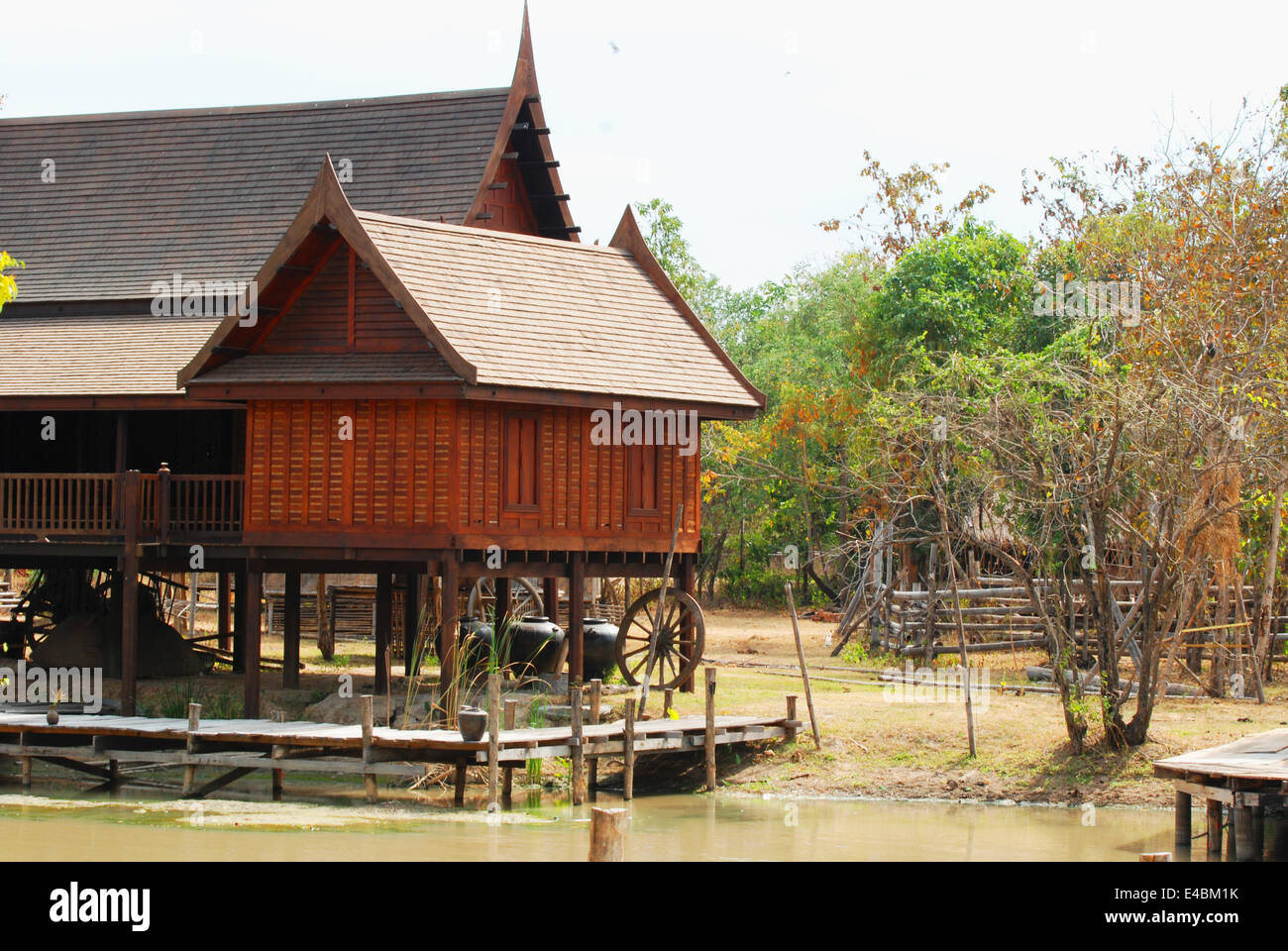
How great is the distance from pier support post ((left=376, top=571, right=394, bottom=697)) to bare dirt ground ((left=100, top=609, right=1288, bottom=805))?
1.55 ft

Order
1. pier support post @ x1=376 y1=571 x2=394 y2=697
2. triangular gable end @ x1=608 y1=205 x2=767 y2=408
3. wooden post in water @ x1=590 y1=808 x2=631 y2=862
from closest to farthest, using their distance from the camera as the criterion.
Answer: wooden post in water @ x1=590 y1=808 x2=631 y2=862 → pier support post @ x1=376 y1=571 x2=394 y2=697 → triangular gable end @ x1=608 y1=205 x2=767 y2=408

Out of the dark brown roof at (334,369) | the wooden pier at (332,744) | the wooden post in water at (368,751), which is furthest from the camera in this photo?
the dark brown roof at (334,369)

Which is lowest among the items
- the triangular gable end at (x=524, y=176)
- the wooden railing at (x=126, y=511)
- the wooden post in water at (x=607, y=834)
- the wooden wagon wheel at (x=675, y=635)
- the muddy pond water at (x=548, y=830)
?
the muddy pond water at (x=548, y=830)

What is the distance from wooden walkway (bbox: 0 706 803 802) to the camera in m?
19.6

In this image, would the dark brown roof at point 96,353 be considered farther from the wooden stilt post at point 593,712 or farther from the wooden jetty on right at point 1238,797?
the wooden jetty on right at point 1238,797

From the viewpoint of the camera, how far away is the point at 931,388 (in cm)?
2914

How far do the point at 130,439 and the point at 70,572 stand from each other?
10.1 ft

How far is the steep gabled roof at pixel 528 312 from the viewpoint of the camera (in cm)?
2178

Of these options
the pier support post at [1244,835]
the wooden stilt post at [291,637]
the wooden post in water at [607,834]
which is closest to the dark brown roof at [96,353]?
the wooden stilt post at [291,637]

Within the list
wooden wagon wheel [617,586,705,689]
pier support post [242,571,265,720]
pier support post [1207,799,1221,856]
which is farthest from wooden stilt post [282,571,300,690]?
pier support post [1207,799,1221,856]

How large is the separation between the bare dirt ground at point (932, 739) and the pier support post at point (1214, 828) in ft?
8.43

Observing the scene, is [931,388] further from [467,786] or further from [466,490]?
[467,786]

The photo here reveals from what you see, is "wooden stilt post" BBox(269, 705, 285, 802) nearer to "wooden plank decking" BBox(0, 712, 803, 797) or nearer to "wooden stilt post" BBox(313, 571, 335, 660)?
"wooden plank decking" BBox(0, 712, 803, 797)
